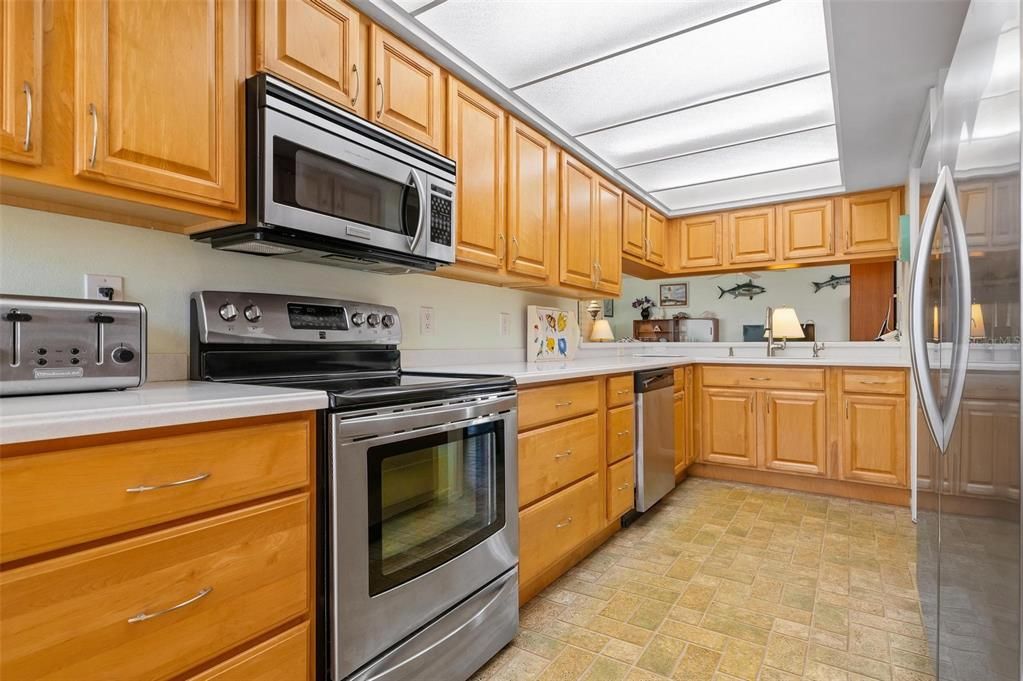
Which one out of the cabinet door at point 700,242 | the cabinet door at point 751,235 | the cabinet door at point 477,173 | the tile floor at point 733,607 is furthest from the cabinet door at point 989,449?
the cabinet door at point 700,242

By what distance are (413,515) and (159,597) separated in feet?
2.05

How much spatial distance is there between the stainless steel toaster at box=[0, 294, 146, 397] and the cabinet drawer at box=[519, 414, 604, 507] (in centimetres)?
122

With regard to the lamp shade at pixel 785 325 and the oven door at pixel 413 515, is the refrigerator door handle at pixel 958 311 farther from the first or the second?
the lamp shade at pixel 785 325

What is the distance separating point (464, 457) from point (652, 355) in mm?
3280

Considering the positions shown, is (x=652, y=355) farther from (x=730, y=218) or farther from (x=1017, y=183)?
(x=1017, y=183)

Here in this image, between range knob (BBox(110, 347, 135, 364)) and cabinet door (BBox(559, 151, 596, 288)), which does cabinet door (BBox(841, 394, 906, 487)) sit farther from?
range knob (BBox(110, 347, 135, 364))

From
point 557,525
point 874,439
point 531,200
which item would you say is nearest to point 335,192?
point 531,200

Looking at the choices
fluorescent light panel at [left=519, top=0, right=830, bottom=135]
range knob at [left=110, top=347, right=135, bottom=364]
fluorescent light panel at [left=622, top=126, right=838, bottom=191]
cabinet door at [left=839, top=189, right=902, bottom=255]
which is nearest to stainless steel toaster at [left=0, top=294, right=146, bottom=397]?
range knob at [left=110, top=347, right=135, bottom=364]

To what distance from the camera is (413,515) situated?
145 centimetres

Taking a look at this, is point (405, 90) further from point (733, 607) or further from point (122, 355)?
point (733, 607)

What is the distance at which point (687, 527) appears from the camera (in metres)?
2.87

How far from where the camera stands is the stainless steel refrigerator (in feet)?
2.82

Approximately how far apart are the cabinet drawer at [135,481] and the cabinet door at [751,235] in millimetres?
4018

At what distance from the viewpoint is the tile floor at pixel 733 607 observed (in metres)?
1.65
